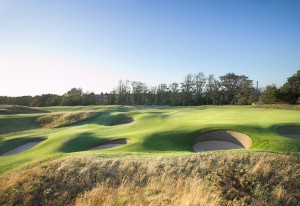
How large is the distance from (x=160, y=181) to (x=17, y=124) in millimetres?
37257

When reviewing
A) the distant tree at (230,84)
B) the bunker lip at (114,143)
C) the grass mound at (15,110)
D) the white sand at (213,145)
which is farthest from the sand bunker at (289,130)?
the distant tree at (230,84)

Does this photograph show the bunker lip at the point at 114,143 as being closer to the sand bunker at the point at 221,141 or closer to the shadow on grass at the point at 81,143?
the shadow on grass at the point at 81,143

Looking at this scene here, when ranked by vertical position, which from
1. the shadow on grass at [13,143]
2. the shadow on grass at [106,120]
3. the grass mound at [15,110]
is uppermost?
the grass mound at [15,110]

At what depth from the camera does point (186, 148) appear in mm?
21156

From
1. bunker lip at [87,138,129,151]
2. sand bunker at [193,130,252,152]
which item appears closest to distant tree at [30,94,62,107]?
bunker lip at [87,138,129,151]

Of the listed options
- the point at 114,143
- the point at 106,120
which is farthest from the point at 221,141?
the point at 106,120

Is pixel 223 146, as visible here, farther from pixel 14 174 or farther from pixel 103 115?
pixel 103 115

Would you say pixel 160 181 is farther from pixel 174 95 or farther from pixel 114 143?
pixel 174 95

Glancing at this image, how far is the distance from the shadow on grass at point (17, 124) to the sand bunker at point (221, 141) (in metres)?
30.1

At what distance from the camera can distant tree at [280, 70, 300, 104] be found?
52.7 meters

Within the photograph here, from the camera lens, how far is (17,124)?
141ft

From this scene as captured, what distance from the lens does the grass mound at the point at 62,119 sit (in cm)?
4347

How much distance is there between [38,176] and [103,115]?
104 feet

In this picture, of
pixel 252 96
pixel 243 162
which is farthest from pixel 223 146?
pixel 252 96
